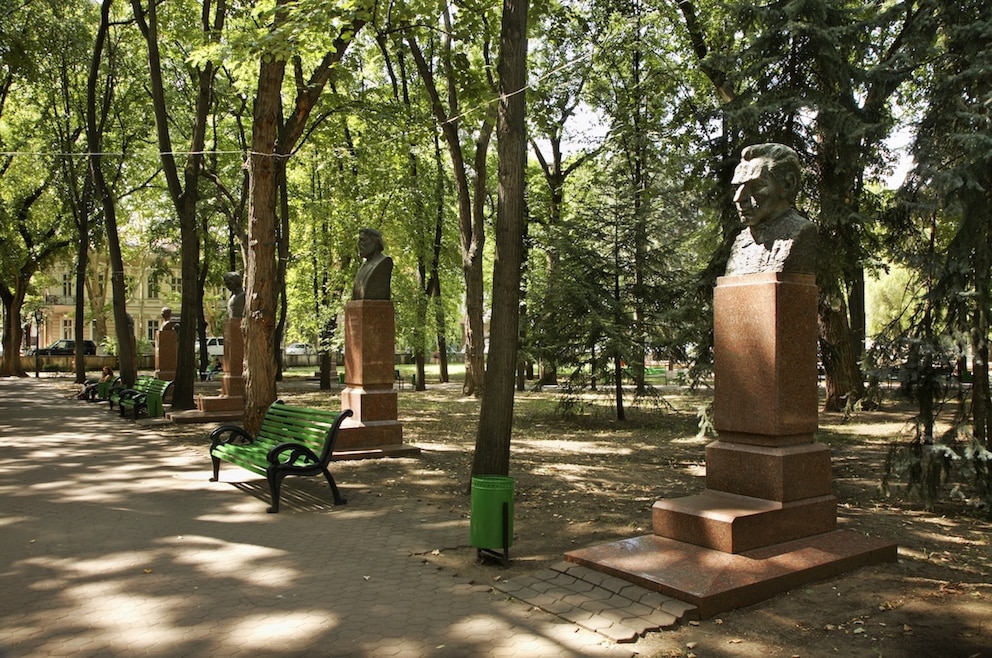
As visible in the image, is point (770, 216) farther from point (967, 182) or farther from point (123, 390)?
point (123, 390)

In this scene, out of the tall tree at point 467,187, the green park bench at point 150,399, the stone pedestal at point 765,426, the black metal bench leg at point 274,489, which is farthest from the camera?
the tall tree at point 467,187

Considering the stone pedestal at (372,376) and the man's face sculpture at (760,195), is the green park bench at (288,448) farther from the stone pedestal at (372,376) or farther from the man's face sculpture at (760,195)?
the man's face sculpture at (760,195)

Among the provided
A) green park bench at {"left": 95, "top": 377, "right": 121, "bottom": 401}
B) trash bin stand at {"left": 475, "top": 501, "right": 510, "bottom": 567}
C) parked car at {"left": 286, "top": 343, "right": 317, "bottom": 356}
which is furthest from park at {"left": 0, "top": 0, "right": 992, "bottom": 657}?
parked car at {"left": 286, "top": 343, "right": 317, "bottom": 356}

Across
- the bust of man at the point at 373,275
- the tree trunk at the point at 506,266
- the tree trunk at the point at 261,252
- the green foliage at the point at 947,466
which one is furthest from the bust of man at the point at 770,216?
the tree trunk at the point at 261,252

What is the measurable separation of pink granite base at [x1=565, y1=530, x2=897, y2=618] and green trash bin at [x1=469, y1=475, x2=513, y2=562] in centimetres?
52

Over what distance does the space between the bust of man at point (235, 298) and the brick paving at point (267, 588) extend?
8.34 metres

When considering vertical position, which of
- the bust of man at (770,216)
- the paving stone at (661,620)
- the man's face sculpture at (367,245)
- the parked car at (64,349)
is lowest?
the paving stone at (661,620)

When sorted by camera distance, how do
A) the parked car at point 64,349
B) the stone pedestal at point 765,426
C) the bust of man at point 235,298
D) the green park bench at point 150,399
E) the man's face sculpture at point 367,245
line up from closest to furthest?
the stone pedestal at point 765,426
the man's face sculpture at point 367,245
the green park bench at point 150,399
the bust of man at point 235,298
the parked car at point 64,349

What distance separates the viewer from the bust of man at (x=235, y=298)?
54.8 feet

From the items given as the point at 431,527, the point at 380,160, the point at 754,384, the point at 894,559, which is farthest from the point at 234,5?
the point at 894,559

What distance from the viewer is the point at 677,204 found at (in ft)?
60.5

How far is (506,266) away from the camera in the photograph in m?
7.65

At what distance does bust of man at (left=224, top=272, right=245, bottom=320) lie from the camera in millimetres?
16703

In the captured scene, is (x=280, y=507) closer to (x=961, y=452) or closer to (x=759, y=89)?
(x=961, y=452)
